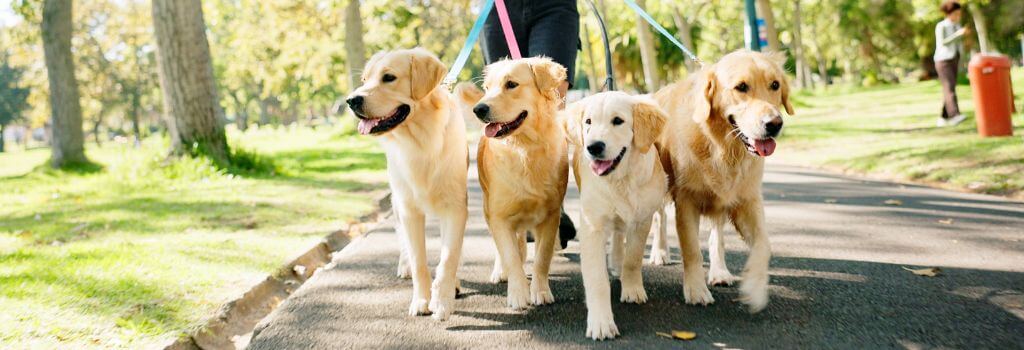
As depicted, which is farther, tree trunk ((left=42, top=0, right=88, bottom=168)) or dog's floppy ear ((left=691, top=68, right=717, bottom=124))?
tree trunk ((left=42, top=0, right=88, bottom=168))

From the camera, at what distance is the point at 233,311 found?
4.57 metres

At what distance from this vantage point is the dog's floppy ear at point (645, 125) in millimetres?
3986

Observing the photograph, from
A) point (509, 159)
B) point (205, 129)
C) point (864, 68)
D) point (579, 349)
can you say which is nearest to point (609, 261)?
point (509, 159)

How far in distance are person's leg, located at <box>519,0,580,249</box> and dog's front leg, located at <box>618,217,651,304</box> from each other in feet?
3.94

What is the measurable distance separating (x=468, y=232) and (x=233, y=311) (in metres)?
2.89

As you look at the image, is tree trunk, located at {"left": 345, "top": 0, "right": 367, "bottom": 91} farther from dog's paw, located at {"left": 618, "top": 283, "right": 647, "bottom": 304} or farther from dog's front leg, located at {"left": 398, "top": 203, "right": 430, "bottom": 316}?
dog's paw, located at {"left": 618, "top": 283, "right": 647, "bottom": 304}

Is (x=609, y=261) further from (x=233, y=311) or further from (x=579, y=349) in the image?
(x=233, y=311)

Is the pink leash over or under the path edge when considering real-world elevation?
over

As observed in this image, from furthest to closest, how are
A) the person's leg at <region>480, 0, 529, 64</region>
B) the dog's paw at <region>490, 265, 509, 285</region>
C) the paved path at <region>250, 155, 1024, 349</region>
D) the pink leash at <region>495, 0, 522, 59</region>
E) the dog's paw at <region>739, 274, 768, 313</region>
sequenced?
the person's leg at <region>480, 0, 529, 64</region> → the pink leash at <region>495, 0, 522, 59</region> → the dog's paw at <region>490, 265, 509, 285</region> → the dog's paw at <region>739, 274, 768, 313</region> → the paved path at <region>250, 155, 1024, 349</region>

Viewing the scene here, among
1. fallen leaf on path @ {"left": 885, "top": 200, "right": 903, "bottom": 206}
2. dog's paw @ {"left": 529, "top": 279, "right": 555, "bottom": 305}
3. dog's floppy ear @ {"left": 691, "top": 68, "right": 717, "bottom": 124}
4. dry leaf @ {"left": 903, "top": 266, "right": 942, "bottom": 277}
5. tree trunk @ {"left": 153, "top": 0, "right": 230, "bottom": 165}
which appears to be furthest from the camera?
tree trunk @ {"left": 153, "top": 0, "right": 230, "bottom": 165}

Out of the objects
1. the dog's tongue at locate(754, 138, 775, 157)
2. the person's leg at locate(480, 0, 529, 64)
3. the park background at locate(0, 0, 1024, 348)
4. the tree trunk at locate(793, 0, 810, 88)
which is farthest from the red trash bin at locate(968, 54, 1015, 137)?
the tree trunk at locate(793, 0, 810, 88)

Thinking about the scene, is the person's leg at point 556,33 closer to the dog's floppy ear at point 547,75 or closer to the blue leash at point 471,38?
the blue leash at point 471,38

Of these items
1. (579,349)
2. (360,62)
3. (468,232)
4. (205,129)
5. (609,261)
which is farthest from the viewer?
(360,62)

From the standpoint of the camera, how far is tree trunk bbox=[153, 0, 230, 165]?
12.0m
